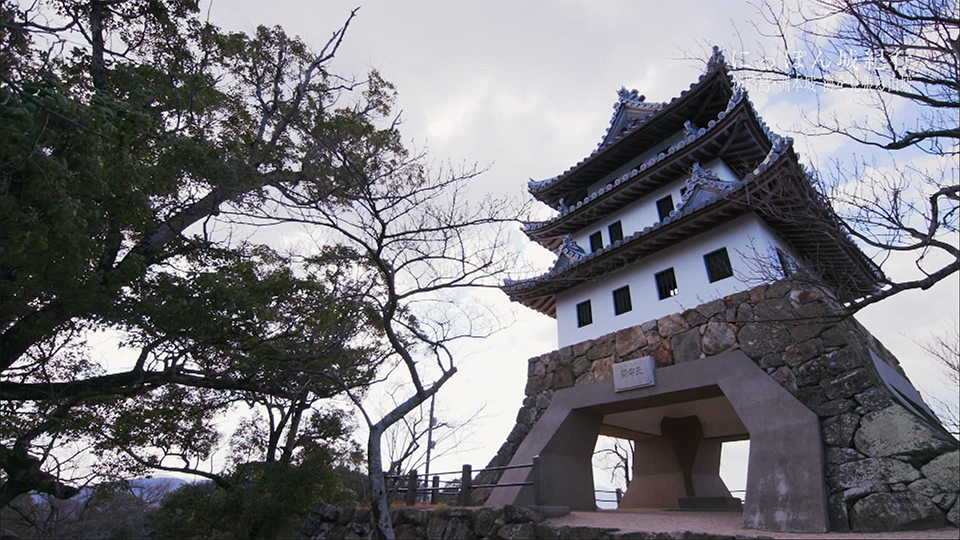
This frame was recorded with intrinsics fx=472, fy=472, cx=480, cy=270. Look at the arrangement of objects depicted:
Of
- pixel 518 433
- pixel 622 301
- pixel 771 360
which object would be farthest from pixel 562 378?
pixel 771 360

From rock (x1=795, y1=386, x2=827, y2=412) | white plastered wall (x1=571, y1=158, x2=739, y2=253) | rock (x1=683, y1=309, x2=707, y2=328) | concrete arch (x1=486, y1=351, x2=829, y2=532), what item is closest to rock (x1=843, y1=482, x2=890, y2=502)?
concrete arch (x1=486, y1=351, x2=829, y2=532)

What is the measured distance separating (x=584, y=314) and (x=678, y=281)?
91.1 inches

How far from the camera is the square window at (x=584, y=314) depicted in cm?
1084

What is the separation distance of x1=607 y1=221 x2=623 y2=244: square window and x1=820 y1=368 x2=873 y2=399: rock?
5528 millimetres

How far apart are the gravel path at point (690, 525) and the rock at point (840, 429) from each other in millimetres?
1250

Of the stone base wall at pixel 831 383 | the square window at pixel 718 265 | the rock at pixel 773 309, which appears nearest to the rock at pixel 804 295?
the stone base wall at pixel 831 383

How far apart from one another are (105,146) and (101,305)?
1.95 metres

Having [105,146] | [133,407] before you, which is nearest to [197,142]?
[105,146]

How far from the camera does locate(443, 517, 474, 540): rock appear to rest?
7.61 metres

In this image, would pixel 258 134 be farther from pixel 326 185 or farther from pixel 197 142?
pixel 326 185

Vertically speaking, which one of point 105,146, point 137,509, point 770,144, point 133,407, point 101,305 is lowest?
point 137,509

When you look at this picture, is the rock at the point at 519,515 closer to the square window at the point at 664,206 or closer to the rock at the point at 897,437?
the rock at the point at 897,437

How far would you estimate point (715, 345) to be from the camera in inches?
323

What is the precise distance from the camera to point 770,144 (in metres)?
10.1
